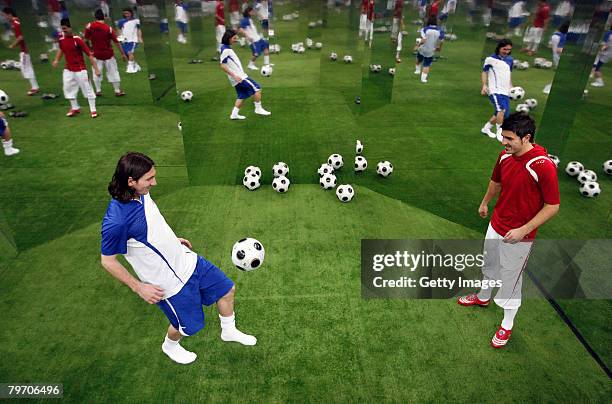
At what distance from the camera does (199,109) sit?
36.2 feet

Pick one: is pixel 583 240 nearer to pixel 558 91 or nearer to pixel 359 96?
pixel 558 91

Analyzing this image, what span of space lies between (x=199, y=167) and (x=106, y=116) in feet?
14.7

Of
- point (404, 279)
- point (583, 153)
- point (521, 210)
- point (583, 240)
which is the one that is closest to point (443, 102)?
point (583, 153)

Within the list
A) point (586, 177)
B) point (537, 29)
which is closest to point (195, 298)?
point (586, 177)

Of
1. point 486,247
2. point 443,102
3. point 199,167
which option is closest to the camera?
point 486,247

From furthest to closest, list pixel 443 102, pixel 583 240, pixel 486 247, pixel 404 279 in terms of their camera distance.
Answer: pixel 443 102 → pixel 583 240 → pixel 404 279 → pixel 486 247

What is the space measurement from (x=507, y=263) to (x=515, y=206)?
59 centimetres

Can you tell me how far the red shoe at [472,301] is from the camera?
15.3 feet

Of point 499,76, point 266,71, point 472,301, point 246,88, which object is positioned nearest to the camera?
point 472,301

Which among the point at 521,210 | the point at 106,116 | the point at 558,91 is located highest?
the point at 521,210

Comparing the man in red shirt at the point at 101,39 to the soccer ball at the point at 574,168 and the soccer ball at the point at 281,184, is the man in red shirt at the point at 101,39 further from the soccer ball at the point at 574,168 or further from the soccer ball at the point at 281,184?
the soccer ball at the point at 574,168

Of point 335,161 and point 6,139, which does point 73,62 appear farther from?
point 335,161

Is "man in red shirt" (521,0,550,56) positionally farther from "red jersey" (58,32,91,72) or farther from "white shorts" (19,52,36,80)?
"white shorts" (19,52,36,80)

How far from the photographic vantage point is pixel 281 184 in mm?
6910
